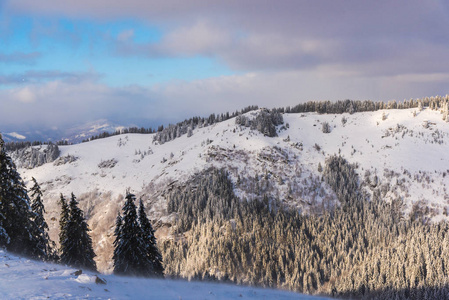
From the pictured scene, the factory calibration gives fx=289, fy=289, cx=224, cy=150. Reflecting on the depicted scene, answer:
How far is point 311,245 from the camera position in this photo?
339 feet

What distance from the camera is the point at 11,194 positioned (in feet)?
97.2

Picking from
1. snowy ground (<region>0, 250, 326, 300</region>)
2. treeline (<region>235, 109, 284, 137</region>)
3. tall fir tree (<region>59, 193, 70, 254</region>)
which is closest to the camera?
snowy ground (<region>0, 250, 326, 300</region>)

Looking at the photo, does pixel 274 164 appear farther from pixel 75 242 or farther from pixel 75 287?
pixel 75 287

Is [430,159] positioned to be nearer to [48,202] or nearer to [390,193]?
[390,193]

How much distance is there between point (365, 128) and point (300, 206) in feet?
214

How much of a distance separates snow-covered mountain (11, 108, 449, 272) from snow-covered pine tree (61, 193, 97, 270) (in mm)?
68144

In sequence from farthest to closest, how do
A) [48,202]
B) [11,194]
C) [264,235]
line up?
[48,202]
[264,235]
[11,194]

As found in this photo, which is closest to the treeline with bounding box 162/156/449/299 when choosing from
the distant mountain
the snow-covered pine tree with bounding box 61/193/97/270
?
the distant mountain

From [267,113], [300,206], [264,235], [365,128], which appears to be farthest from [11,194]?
[365,128]

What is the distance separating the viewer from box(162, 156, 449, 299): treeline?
89.4 meters

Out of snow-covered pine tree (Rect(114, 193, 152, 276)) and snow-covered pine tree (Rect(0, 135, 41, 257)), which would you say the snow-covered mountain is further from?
snow-covered pine tree (Rect(0, 135, 41, 257))

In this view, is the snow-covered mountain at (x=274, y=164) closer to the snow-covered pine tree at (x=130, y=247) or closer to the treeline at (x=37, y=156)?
the treeline at (x=37, y=156)

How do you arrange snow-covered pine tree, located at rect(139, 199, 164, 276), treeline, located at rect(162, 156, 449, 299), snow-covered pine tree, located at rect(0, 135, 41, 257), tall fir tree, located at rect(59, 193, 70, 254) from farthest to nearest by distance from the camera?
treeline, located at rect(162, 156, 449, 299) < snow-covered pine tree, located at rect(139, 199, 164, 276) < tall fir tree, located at rect(59, 193, 70, 254) < snow-covered pine tree, located at rect(0, 135, 41, 257)

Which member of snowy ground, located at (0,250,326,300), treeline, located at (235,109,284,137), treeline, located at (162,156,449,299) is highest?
treeline, located at (235,109,284,137)
